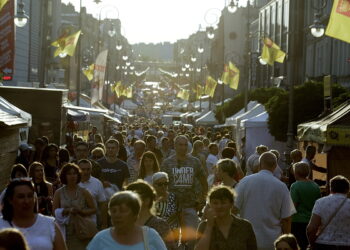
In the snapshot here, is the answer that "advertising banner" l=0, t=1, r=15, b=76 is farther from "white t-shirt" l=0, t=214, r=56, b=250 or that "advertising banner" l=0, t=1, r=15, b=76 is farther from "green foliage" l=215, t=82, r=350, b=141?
"white t-shirt" l=0, t=214, r=56, b=250

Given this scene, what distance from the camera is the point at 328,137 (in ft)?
53.6

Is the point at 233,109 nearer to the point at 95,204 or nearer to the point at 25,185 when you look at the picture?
the point at 95,204

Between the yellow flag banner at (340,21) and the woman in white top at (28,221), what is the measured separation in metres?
8.88

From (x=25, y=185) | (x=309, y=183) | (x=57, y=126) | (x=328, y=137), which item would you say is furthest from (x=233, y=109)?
(x=25, y=185)

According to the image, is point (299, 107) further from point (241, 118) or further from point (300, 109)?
point (241, 118)

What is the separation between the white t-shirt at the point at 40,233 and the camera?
7375 millimetres

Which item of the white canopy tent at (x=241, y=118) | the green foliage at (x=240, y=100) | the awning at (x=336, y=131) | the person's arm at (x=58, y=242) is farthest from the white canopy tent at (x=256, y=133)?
the person's arm at (x=58, y=242)

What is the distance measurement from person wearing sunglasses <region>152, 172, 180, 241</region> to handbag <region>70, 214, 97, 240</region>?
2.48 ft

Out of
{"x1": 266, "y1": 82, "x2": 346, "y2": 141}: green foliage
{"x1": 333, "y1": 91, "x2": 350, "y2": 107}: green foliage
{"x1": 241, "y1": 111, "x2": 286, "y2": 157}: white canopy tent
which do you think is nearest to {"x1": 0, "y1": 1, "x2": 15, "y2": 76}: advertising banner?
{"x1": 241, "y1": 111, "x2": 286, "y2": 157}: white canopy tent

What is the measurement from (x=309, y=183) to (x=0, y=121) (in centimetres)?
590

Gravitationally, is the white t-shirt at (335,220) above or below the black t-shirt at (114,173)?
below

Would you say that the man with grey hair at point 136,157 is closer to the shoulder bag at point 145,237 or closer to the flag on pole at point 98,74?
the shoulder bag at point 145,237

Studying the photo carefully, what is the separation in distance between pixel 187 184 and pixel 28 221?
18.3ft

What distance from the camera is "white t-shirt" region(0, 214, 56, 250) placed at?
7.38m
